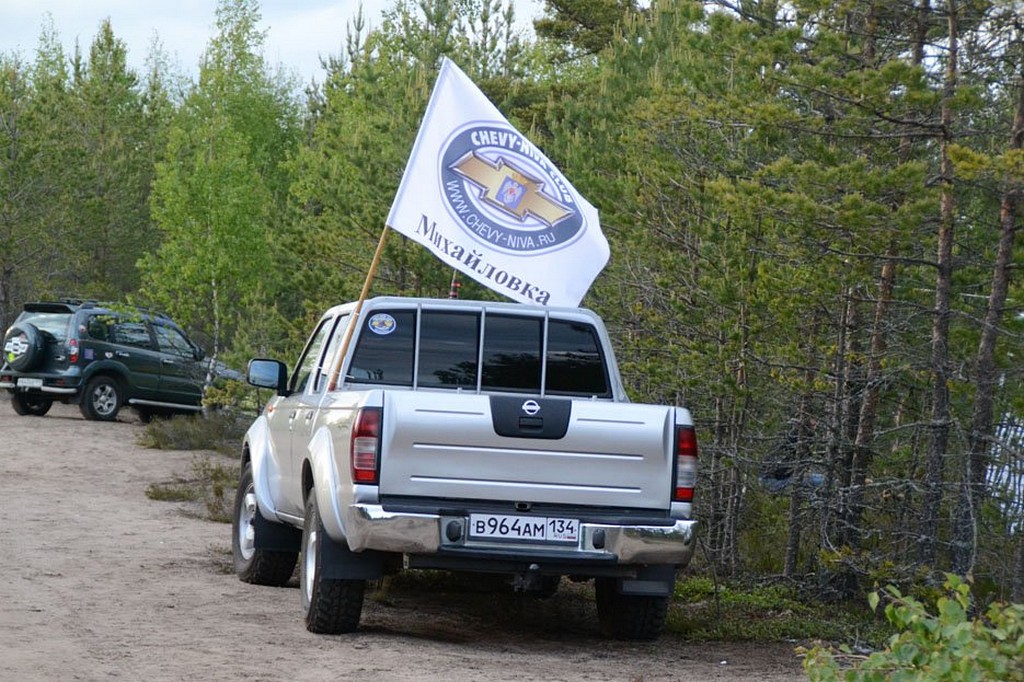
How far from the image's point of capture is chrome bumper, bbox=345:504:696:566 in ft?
25.2

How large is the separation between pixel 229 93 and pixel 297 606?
43069mm

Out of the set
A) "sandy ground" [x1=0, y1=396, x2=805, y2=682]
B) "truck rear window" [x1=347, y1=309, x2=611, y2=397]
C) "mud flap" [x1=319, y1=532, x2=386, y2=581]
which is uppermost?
"truck rear window" [x1=347, y1=309, x2=611, y2=397]

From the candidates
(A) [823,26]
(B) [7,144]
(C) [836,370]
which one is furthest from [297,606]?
(B) [7,144]

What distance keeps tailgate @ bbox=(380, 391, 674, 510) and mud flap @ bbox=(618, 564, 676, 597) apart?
0.44 metres

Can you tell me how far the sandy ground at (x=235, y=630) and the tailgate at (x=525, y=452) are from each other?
2.85 ft

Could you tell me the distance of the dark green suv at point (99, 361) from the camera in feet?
82.3

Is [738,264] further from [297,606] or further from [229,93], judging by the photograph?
[229,93]

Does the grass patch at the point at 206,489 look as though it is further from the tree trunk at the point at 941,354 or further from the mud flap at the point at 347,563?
the tree trunk at the point at 941,354

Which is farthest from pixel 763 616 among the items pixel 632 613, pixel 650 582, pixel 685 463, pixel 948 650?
pixel 948 650

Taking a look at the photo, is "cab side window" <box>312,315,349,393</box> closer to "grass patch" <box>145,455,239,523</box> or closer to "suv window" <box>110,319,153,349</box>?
"grass patch" <box>145,455,239,523</box>

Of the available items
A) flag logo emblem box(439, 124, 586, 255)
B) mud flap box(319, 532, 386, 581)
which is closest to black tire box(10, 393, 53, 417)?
flag logo emblem box(439, 124, 586, 255)

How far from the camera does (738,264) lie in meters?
12.0

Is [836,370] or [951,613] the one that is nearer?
[951,613]

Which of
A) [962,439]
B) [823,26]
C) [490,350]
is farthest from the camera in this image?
[823,26]
